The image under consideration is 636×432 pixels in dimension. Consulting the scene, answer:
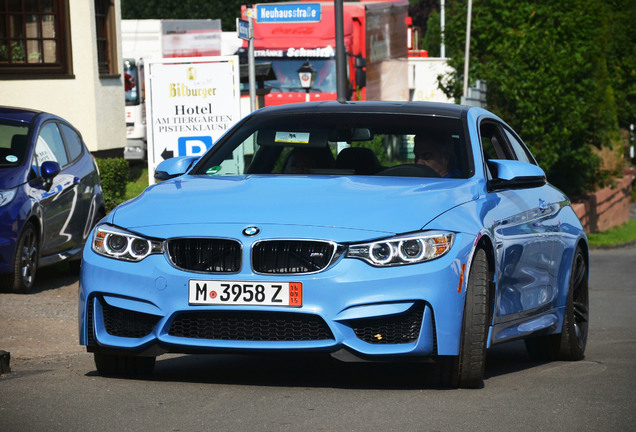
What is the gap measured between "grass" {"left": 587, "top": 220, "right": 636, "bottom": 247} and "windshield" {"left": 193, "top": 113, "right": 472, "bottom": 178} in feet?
83.1

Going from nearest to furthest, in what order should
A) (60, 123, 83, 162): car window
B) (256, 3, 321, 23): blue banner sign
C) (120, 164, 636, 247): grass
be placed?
1. (60, 123, 83, 162): car window
2. (256, 3, 321, 23): blue banner sign
3. (120, 164, 636, 247): grass

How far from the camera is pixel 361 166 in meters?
7.40

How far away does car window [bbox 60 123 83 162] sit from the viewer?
525 inches

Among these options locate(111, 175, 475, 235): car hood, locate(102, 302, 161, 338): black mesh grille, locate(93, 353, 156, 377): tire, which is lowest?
locate(93, 353, 156, 377): tire

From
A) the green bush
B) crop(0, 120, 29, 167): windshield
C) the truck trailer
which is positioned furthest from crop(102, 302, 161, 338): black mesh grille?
the truck trailer

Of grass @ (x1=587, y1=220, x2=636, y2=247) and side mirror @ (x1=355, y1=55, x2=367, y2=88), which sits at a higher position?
side mirror @ (x1=355, y1=55, x2=367, y2=88)

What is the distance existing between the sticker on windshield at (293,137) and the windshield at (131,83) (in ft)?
97.5

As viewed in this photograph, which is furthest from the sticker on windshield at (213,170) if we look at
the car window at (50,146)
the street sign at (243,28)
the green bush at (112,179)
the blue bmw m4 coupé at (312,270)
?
the green bush at (112,179)

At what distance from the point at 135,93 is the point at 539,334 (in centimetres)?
3037

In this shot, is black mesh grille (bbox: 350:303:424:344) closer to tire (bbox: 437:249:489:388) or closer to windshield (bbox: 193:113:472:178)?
tire (bbox: 437:249:489:388)

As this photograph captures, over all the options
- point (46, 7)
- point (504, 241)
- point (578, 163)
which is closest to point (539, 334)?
point (504, 241)

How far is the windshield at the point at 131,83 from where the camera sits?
37000 millimetres

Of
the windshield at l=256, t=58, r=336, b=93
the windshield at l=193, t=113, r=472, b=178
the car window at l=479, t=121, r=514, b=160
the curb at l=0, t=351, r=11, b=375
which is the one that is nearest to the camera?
the curb at l=0, t=351, r=11, b=375

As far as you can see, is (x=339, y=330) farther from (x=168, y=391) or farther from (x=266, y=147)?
(x=266, y=147)
